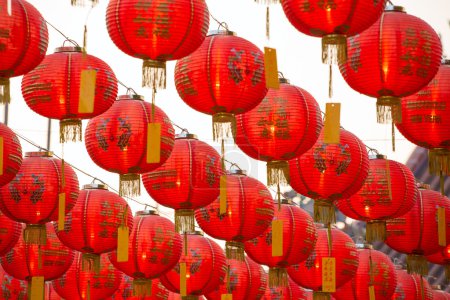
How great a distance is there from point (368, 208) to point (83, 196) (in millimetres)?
2359

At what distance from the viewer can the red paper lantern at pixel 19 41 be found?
25.5 ft

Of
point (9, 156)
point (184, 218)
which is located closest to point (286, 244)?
point (184, 218)

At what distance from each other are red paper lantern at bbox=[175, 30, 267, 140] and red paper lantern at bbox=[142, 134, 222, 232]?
79cm

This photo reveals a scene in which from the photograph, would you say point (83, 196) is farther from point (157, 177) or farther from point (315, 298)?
point (315, 298)

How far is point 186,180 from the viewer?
916 centimetres

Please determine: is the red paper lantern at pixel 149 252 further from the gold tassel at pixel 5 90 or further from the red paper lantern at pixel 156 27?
the red paper lantern at pixel 156 27

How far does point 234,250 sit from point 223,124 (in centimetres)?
166

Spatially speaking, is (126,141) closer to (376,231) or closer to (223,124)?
(223,124)

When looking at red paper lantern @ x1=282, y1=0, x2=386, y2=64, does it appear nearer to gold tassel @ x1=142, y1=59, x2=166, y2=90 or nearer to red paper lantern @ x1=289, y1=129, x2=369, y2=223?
gold tassel @ x1=142, y1=59, x2=166, y2=90

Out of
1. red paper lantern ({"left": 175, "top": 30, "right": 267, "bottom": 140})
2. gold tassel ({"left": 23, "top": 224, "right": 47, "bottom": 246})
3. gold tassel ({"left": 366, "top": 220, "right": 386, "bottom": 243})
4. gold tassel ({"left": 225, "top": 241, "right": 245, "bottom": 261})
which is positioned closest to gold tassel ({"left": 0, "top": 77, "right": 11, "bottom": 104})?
red paper lantern ({"left": 175, "top": 30, "right": 267, "bottom": 140})

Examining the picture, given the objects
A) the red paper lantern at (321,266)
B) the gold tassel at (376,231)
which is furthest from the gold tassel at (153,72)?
the red paper lantern at (321,266)

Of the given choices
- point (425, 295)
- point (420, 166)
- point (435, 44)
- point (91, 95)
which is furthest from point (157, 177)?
point (420, 166)

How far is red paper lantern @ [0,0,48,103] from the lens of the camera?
7.77m

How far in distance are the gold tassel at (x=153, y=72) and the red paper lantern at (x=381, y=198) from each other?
2.51m
